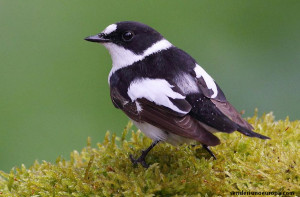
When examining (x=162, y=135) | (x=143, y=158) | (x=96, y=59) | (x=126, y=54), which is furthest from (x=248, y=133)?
(x=96, y=59)

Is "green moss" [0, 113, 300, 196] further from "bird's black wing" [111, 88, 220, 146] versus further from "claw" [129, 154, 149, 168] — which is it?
"bird's black wing" [111, 88, 220, 146]

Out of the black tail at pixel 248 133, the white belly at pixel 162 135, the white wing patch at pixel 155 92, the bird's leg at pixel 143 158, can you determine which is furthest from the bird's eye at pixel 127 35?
the black tail at pixel 248 133

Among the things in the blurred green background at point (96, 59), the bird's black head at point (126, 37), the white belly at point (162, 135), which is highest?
the blurred green background at point (96, 59)

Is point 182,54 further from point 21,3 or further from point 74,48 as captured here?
point 21,3

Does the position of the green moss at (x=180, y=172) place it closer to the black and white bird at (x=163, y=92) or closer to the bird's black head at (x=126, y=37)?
the black and white bird at (x=163, y=92)

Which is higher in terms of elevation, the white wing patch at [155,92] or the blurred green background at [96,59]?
the blurred green background at [96,59]

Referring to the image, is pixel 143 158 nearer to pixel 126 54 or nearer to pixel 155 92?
pixel 155 92

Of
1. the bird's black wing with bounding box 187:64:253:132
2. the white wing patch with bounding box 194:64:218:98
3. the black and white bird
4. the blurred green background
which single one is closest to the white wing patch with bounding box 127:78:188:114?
the black and white bird
